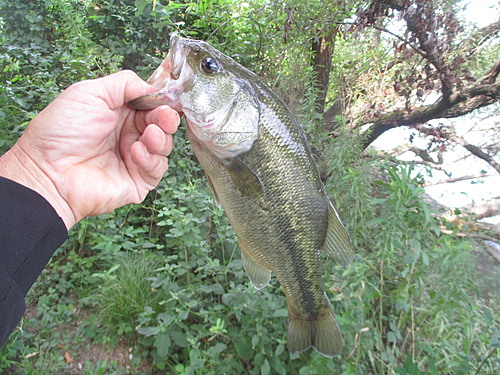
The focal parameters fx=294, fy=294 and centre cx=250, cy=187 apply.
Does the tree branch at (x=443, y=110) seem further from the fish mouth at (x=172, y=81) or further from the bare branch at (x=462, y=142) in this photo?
the fish mouth at (x=172, y=81)

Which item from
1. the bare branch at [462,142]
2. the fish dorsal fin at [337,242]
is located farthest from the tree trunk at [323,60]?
the fish dorsal fin at [337,242]

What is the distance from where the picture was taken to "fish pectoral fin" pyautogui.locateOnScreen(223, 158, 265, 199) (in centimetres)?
127

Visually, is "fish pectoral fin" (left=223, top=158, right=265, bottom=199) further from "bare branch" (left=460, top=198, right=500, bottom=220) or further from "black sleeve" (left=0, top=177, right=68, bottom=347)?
"bare branch" (left=460, top=198, right=500, bottom=220)

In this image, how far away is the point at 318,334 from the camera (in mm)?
1530

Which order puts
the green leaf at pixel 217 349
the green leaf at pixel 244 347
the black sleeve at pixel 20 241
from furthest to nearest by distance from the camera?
the green leaf at pixel 244 347
the green leaf at pixel 217 349
the black sleeve at pixel 20 241

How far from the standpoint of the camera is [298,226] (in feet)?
4.55

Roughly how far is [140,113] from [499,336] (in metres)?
2.38

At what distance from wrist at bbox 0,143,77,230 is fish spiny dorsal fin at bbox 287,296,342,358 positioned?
4.10 ft

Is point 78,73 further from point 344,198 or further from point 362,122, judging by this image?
point 362,122

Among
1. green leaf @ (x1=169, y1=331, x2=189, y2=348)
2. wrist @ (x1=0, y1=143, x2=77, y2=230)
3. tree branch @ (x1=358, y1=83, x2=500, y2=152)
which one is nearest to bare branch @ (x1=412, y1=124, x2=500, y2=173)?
tree branch @ (x1=358, y1=83, x2=500, y2=152)

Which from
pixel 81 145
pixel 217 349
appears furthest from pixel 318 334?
pixel 81 145

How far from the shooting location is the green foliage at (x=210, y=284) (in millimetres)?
2090

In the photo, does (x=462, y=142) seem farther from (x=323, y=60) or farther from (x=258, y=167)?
(x=258, y=167)

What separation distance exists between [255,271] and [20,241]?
0.99m
